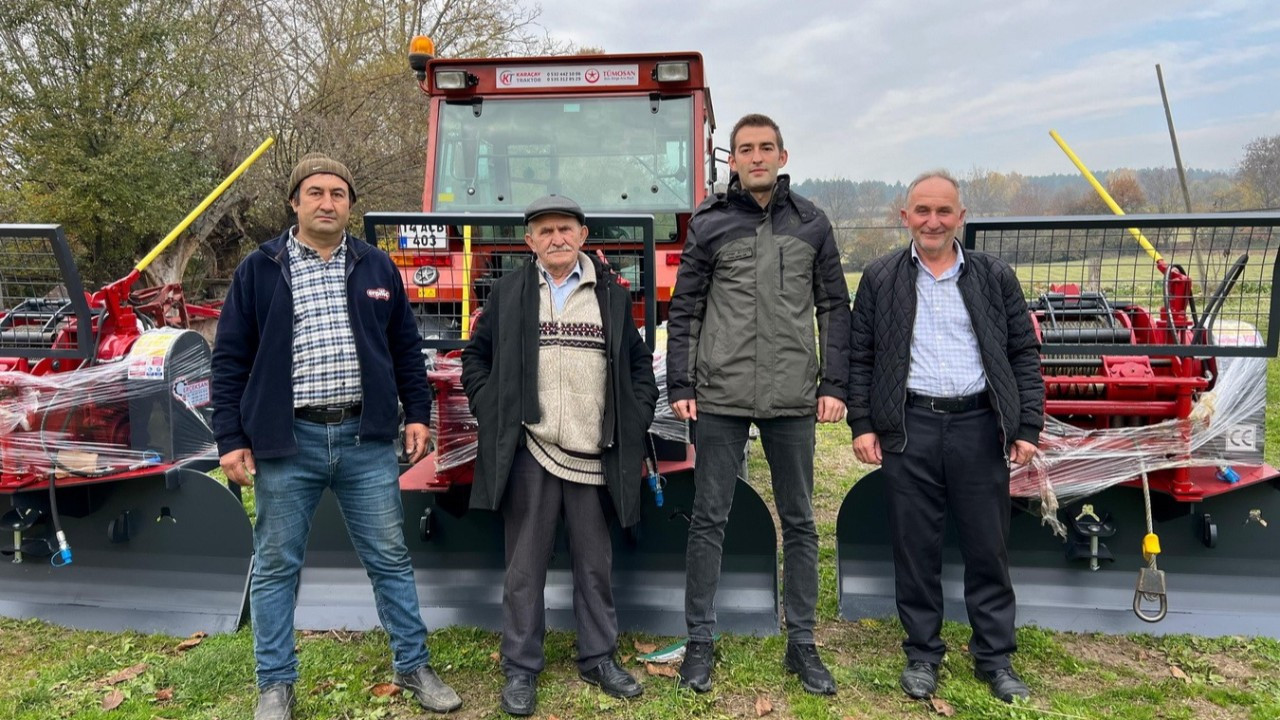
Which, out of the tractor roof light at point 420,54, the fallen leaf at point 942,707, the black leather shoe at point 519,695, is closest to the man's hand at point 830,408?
the fallen leaf at point 942,707

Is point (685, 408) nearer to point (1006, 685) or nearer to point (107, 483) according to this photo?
point (1006, 685)

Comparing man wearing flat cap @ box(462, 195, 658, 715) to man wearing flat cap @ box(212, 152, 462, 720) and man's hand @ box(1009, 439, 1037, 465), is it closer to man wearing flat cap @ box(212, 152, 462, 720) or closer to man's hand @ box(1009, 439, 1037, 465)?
man wearing flat cap @ box(212, 152, 462, 720)

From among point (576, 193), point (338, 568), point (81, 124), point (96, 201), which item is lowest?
point (338, 568)

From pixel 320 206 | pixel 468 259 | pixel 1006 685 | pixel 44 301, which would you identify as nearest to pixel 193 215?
pixel 44 301

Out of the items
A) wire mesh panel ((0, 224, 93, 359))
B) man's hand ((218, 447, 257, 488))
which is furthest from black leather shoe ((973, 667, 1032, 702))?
wire mesh panel ((0, 224, 93, 359))

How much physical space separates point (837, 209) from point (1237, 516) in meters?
26.3

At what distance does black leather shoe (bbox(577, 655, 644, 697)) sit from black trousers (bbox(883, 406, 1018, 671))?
1.10 meters

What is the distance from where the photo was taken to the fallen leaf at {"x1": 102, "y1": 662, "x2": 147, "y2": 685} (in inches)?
131

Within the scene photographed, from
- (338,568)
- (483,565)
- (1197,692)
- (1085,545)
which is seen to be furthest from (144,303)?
(1197,692)

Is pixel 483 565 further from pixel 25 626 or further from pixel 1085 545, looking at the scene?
pixel 1085 545

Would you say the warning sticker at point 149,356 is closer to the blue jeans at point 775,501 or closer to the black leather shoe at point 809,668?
the blue jeans at point 775,501

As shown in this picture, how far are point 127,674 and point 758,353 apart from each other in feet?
9.33

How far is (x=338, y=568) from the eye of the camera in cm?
397

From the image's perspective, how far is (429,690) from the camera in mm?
3125
